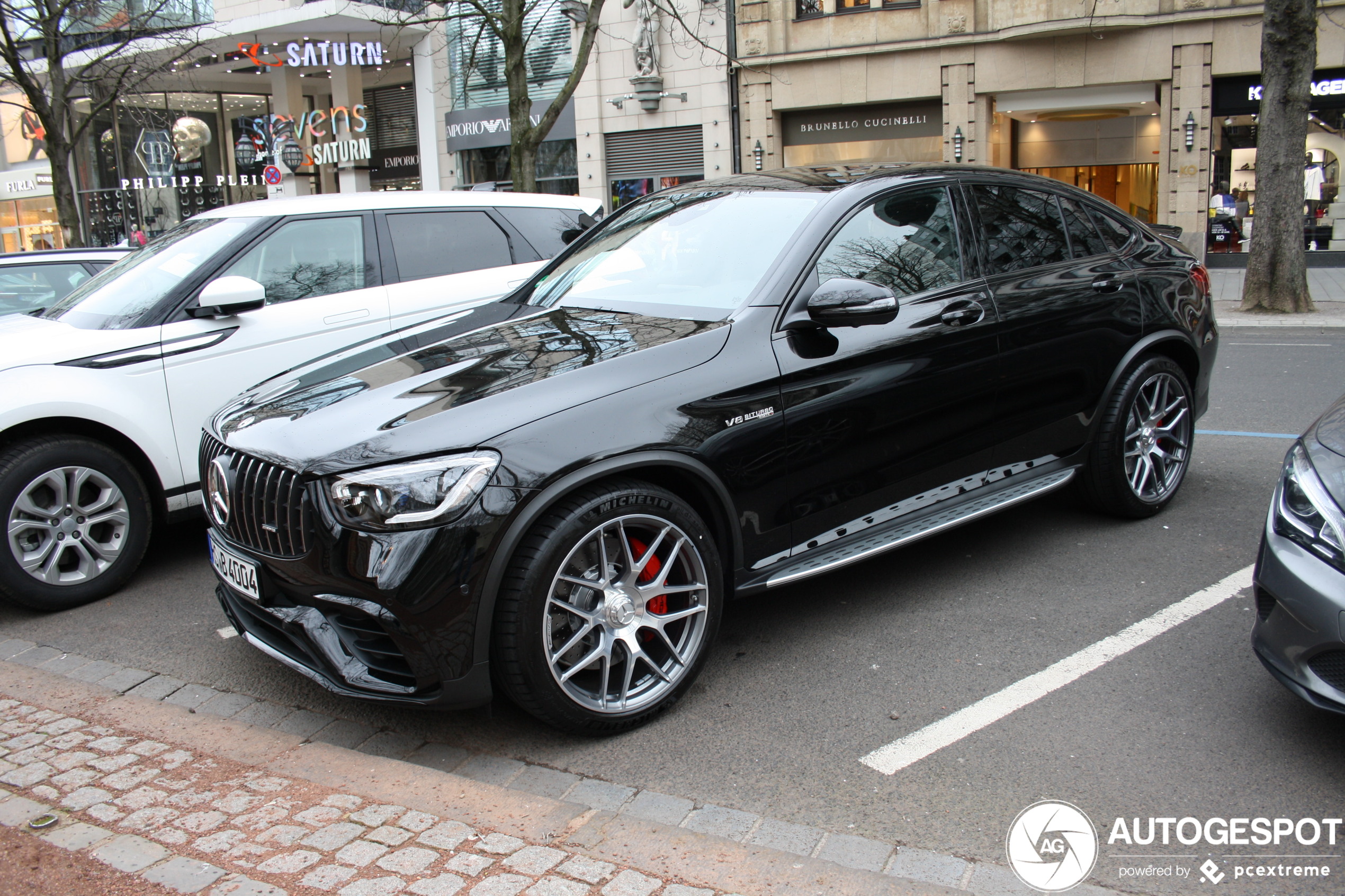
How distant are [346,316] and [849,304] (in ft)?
10.3

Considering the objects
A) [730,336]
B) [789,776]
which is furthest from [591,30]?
Answer: [789,776]

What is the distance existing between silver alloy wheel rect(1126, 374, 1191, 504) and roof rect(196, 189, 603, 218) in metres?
3.82

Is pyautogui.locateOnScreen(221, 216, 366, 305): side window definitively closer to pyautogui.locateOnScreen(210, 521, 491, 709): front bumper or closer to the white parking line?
pyautogui.locateOnScreen(210, 521, 491, 709): front bumper

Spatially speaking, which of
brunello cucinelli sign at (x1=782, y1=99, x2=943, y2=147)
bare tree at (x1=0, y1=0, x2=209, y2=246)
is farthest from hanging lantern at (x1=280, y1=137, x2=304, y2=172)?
brunello cucinelli sign at (x1=782, y1=99, x2=943, y2=147)

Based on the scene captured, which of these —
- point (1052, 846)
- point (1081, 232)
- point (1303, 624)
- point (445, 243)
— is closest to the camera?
point (1052, 846)

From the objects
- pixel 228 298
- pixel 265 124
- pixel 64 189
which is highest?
pixel 265 124

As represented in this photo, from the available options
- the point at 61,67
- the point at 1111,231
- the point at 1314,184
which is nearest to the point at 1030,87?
the point at 1314,184

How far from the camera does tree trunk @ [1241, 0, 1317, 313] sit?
13617 millimetres

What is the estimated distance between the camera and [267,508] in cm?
343

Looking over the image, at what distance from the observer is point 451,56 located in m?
28.7

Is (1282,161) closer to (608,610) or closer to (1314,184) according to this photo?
(1314,184)

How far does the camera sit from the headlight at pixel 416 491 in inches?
123

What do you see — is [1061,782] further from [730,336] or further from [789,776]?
[730,336]

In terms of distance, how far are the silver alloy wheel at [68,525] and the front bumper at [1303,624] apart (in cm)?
472
